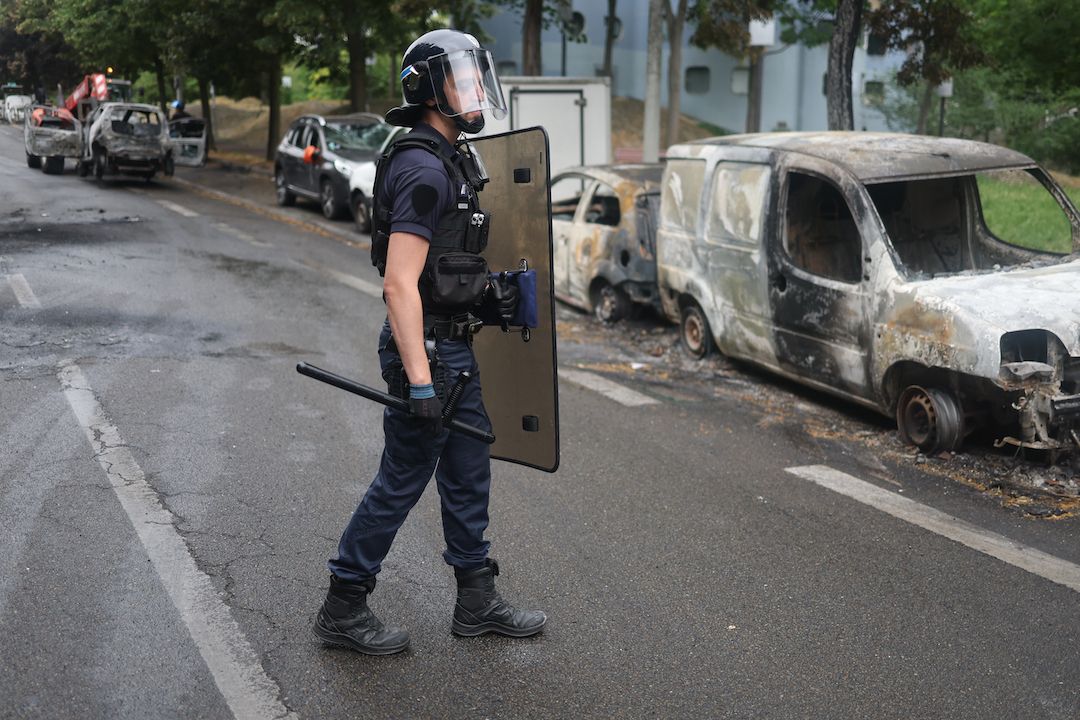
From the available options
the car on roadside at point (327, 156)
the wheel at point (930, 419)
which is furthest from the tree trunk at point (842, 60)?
the wheel at point (930, 419)

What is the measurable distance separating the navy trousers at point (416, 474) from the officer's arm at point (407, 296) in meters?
0.18

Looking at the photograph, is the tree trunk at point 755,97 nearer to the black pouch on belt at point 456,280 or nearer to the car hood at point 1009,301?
the car hood at point 1009,301

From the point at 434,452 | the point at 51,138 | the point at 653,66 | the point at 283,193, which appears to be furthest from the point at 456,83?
the point at 51,138

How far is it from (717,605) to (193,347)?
557cm

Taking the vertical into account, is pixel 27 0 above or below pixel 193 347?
above

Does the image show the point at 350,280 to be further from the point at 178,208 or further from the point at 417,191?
the point at 417,191

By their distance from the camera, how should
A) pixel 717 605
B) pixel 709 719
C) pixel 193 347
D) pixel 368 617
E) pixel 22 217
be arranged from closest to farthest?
pixel 709 719, pixel 368 617, pixel 717 605, pixel 193 347, pixel 22 217

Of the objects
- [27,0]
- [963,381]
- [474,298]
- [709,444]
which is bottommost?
[709,444]

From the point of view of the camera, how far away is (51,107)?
88.2 feet

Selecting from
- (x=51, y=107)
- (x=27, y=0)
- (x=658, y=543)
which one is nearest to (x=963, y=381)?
(x=658, y=543)

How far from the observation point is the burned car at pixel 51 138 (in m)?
25.3

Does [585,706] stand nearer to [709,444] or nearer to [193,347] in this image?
[709,444]

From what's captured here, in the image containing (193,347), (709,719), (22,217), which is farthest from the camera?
(22,217)

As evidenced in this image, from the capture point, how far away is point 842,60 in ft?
46.4
